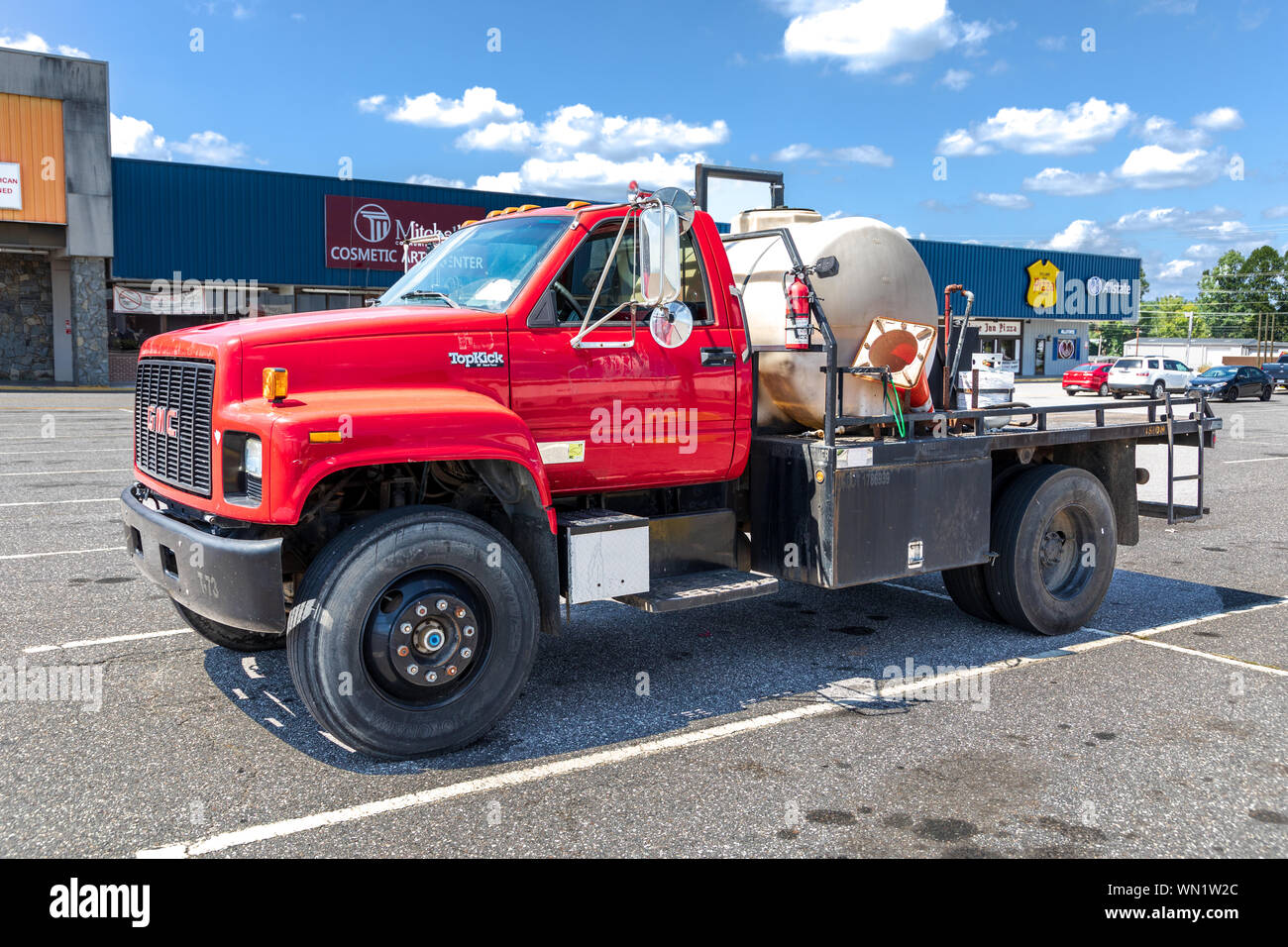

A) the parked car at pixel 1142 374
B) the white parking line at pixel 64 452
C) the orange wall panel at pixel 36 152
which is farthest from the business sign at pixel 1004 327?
the white parking line at pixel 64 452

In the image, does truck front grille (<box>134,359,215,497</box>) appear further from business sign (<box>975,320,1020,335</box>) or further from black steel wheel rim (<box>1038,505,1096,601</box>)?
business sign (<box>975,320,1020,335</box>)

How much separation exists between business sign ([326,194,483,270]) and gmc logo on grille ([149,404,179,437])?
31.7 metres

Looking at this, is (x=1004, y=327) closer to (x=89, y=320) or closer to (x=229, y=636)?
(x=89, y=320)

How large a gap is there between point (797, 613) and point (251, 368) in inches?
166

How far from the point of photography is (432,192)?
3806 cm

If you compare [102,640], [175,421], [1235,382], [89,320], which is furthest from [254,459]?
[1235,382]

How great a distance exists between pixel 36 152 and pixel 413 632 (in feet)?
107

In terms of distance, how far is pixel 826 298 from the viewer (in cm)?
644

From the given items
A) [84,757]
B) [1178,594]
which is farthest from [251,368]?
[1178,594]

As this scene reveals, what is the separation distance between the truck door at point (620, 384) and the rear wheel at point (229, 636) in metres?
2.06

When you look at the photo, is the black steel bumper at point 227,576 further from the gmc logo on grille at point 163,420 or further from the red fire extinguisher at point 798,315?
the red fire extinguisher at point 798,315

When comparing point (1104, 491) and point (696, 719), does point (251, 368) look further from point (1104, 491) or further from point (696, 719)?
point (1104, 491)

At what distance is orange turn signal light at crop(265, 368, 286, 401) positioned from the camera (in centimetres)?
444

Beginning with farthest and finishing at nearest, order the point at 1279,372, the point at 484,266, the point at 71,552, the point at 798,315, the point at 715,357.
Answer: the point at 1279,372 < the point at 71,552 < the point at 798,315 < the point at 715,357 < the point at 484,266
